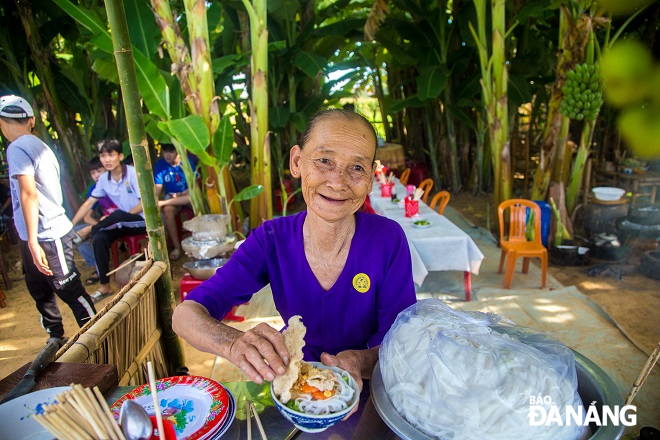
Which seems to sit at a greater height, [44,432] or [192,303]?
[192,303]

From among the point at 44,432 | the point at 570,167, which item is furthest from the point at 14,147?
the point at 570,167

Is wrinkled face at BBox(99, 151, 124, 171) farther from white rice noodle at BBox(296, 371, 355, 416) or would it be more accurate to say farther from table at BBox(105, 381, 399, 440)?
white rice noodle at BBox(296, 371, 355, 416)

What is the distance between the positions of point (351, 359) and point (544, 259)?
3.69m

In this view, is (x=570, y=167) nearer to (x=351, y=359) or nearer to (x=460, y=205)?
(x=460, y=205)

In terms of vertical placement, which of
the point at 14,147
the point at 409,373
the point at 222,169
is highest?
the point at 14,147

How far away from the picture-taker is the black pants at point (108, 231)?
4418mm

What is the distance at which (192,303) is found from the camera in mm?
1287

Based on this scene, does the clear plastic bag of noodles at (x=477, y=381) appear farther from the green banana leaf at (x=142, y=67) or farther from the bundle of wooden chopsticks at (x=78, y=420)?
the green banana leaf at (x=142, y=67)

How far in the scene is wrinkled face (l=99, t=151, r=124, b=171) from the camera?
165 inches

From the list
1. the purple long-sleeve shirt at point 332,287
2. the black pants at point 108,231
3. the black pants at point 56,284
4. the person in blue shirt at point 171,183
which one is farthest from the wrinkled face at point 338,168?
the person in blue shirt at point 171,183

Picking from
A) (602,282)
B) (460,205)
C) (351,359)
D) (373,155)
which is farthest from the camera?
(460,205)

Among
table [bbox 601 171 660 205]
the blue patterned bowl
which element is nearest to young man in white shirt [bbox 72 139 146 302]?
the blue patterned bowl

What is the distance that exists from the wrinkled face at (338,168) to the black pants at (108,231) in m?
3.80

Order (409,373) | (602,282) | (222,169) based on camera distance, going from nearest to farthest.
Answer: (409,373), (222,169), (602,282)
